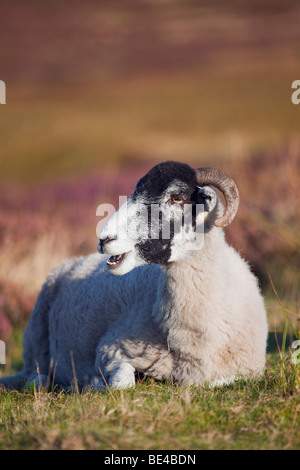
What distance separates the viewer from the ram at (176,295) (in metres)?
4.93

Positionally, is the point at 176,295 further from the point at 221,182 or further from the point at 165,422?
the point at 165,422

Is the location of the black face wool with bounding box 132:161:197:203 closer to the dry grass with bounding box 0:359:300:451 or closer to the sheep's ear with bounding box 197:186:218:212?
the sheep's ear with bounding box 197:186:218:212

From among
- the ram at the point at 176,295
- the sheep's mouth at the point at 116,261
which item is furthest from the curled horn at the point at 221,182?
the sheep's mouth at the point at 116,261

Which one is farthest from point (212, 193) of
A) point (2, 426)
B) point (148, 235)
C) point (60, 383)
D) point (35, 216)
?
point (35, 216)

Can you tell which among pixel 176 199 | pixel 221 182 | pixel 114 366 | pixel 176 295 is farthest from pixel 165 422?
pixel 221 182

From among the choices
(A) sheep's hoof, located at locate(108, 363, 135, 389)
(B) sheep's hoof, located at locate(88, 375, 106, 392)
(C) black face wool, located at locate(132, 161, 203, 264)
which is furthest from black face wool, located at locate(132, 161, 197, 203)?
(B) sheep's hoof, located at locate(88, 375, 106, 392)

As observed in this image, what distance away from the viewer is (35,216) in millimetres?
15125

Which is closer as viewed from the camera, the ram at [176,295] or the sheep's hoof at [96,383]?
the ram at [176,295]

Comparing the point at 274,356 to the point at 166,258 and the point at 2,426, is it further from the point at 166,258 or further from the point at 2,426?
the point at 2,426

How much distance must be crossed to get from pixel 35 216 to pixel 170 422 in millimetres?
11792

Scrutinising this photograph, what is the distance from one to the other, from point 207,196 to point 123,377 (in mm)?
1681

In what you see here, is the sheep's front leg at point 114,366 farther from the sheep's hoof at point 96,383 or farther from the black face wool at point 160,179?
the black face wool at point 160,179

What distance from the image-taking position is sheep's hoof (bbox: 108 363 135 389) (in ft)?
16.7

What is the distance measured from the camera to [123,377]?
5.19 m
